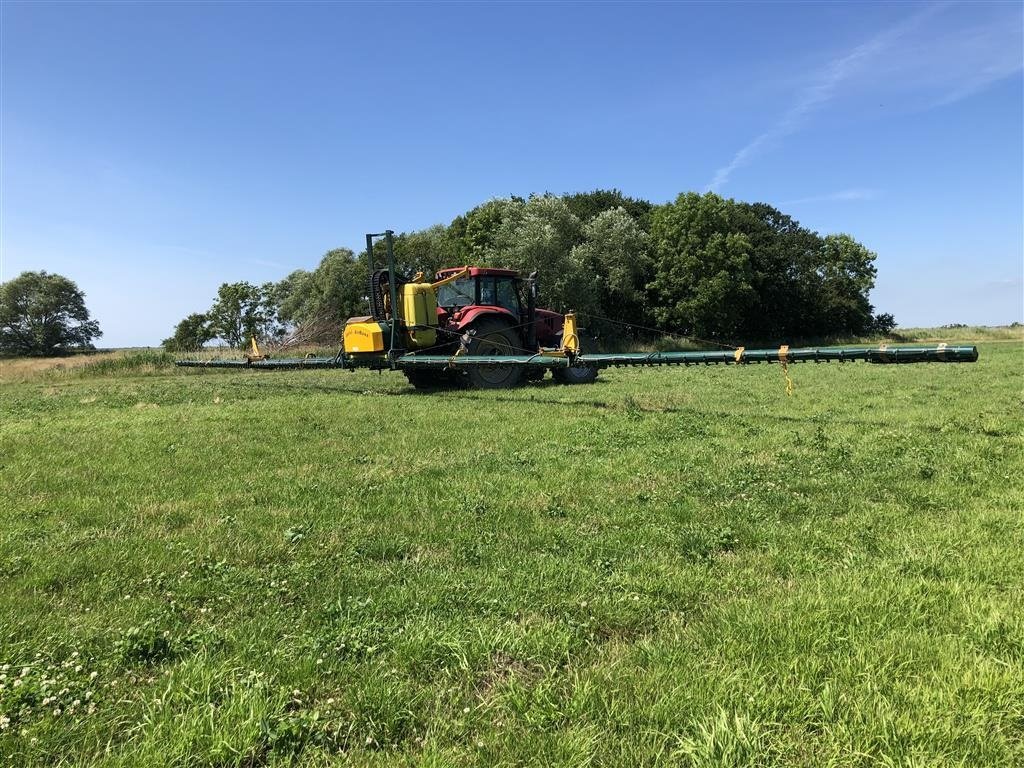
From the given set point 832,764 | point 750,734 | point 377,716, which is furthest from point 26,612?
point 832,764

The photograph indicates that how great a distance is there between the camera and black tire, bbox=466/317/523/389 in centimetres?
1338

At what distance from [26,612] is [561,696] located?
9.41ft

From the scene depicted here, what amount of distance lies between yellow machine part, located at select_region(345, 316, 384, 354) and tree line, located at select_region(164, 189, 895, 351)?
17.5m

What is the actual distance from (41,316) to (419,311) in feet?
189

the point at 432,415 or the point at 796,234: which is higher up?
the point at 796,234

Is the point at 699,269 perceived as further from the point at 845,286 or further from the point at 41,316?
the point at 41,316

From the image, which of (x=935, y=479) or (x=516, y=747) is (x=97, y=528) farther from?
(x=935, y=479)

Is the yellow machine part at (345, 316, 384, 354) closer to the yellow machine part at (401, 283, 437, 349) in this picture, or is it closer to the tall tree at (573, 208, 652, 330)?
the yellow machine part at (401, 283, 437, 349)

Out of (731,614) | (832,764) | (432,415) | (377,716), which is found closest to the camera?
(832,764)

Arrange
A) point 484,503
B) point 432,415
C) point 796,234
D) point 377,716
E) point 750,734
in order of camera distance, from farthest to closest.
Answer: point 796,234
point 432,415
point 484,503
point 377,716
point 750,734

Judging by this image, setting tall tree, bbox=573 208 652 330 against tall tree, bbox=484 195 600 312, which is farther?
tall tree, bbox=573 208 652 330

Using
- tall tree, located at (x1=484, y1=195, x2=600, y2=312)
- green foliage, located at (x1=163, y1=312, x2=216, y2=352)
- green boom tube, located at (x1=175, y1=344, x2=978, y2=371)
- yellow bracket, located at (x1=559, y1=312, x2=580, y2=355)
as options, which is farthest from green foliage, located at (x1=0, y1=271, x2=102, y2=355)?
yellow bracket, located at (x1=559, y1=312, x2=580, y2=355)

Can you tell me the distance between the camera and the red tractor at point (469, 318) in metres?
13.2

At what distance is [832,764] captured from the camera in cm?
203
